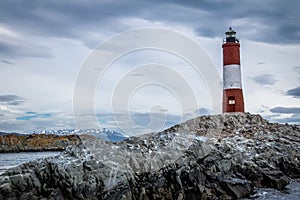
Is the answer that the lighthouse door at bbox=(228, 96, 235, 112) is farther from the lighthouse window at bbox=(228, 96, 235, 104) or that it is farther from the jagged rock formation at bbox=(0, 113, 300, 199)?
the jagged rock formation at bbox=(0, 113, 300, 199)

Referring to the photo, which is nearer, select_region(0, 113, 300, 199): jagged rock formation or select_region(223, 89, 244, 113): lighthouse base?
select_region(0, 113, 300, 199): jagged rock formation

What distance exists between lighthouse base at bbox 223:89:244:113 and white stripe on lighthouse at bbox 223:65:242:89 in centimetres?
50

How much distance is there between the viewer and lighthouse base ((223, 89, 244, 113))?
3644cm

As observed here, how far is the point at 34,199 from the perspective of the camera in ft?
67.6

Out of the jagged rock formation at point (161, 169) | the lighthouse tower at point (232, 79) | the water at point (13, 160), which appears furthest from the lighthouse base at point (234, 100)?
the water at point (13, 160)

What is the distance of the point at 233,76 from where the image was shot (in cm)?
3647

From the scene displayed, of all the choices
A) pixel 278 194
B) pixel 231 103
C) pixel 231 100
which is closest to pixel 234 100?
pixel 231 100

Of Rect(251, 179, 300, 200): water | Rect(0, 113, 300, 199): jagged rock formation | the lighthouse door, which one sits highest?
the lighthouse door

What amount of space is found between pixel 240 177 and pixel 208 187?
8.81 ft

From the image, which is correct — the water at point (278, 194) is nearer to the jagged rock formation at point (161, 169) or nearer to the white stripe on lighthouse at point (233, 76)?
the jagged rock formation at point (161, 169)

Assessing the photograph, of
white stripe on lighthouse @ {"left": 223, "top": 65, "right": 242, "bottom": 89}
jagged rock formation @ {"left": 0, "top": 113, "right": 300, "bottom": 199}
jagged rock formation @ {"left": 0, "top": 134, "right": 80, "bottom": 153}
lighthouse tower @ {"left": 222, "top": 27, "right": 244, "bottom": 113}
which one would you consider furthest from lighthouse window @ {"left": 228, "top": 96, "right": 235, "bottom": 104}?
jagged rock formation @ {"left": 0, "top": 134, "right": 80, "bottom": 153}

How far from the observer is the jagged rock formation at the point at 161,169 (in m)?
21.0

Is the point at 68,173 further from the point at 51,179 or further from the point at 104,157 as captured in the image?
the point at 104,157

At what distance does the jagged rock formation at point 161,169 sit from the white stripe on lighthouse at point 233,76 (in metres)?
8.74
